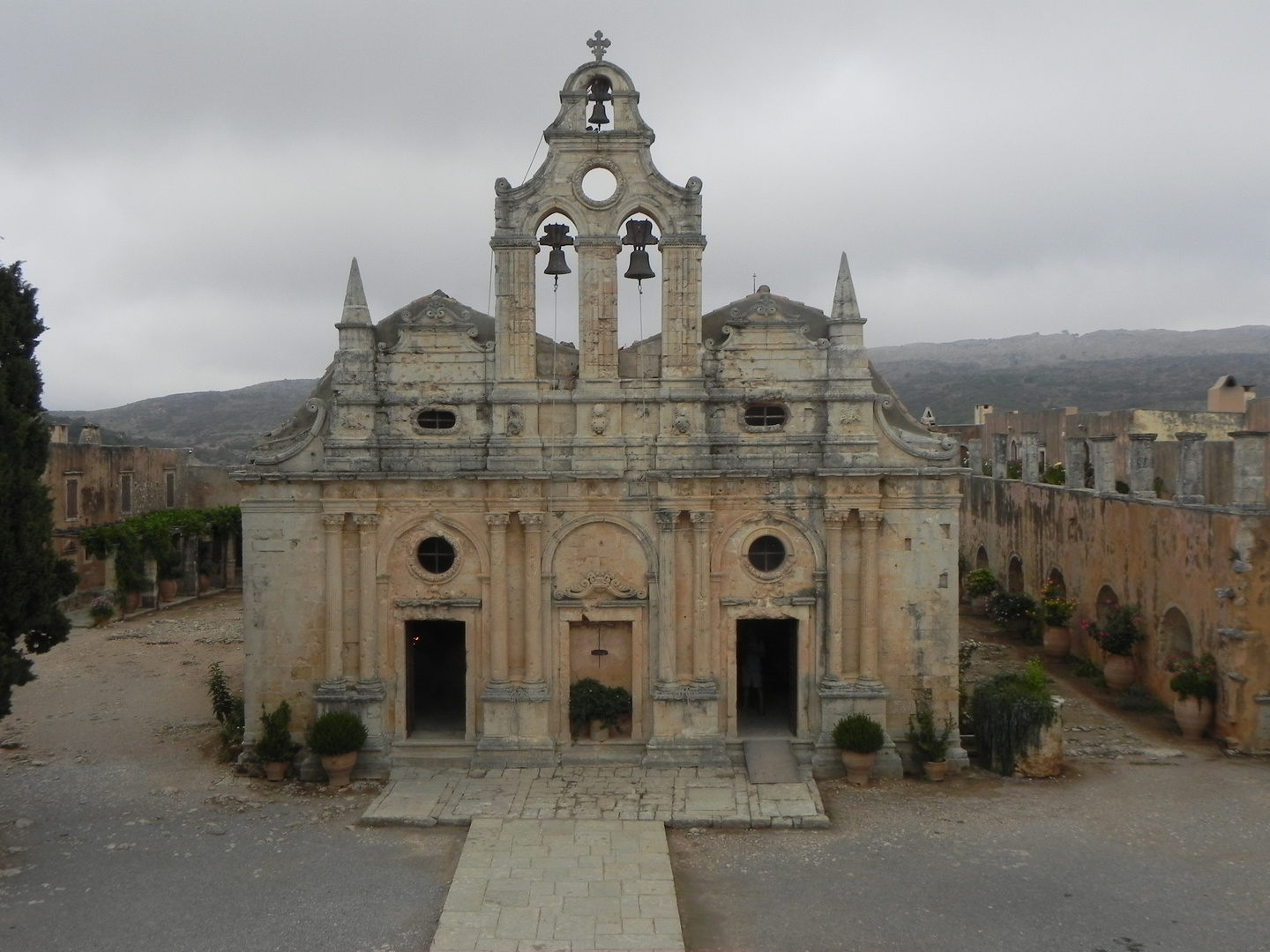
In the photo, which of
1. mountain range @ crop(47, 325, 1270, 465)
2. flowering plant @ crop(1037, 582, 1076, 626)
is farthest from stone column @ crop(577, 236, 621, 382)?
mountain range @ crop(47, 325, 1270, 465)

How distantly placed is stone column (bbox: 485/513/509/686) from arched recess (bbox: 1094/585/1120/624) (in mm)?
14115

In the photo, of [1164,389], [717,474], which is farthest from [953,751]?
[1164,389]

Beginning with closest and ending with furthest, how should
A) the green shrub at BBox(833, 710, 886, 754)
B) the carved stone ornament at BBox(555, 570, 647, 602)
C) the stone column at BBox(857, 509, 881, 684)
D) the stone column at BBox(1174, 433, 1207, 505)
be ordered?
the green shrub at BBox(833, 710, 886, 754) → the stone column at BBox(857, 509, 881, 684) → the carved stone ornament at BBox(555, 570, 647, 602) → the stone column at BBox(1174, 433, 1207, 505)

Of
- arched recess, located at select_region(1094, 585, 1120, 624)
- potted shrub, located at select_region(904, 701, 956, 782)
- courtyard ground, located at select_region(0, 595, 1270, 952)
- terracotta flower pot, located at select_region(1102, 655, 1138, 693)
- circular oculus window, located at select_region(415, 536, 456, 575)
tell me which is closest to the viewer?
courtyard ground, located at select_region(0, 595, 1270, 952)

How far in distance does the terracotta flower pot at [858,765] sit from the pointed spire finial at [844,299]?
742 centimetres

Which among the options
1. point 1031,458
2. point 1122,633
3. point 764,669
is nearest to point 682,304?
point 764,669

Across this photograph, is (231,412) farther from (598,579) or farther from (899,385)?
(598,579)

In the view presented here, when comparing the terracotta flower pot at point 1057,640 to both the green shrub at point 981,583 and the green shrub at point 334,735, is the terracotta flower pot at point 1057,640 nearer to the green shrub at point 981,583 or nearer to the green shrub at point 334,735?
the green shrub at point 981,583

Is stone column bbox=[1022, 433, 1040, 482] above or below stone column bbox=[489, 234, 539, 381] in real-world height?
below

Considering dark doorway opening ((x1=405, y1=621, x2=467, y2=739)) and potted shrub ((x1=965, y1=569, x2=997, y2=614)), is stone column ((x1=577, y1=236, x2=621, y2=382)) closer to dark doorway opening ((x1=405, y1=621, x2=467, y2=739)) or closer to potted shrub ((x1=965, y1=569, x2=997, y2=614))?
dark doorway opening ((x1=405, y1=621, x2=467, y2=739))

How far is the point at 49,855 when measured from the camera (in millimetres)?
14039

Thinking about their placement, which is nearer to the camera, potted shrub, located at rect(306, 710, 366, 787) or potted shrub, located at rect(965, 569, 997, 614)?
potted shrub, located at rect(306, 710, 366, 787)

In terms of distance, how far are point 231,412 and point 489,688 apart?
89371 mm

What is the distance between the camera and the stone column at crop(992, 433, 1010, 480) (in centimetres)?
3212
